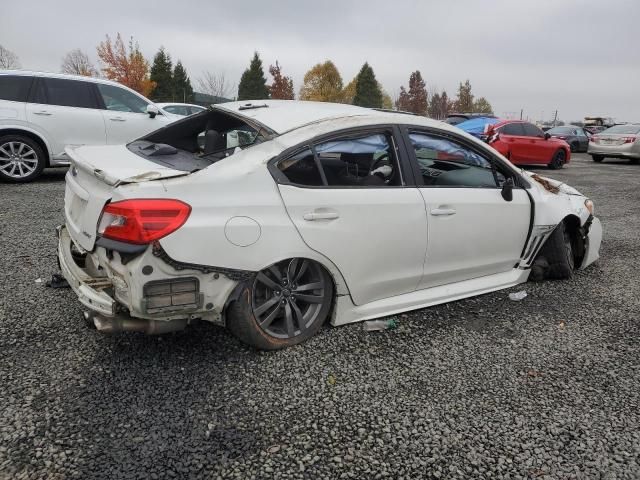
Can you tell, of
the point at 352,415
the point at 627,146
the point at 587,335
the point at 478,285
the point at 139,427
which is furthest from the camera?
the point at 627,146

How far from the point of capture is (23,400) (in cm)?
233

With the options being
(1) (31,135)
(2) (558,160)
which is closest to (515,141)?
(2) (558,160)

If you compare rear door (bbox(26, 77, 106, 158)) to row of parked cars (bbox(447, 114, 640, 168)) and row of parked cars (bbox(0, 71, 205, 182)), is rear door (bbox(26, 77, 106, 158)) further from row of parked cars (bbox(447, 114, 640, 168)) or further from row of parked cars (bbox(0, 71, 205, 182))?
row of parked cars (bbox(447, 114, 640, 168))

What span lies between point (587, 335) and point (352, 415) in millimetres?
1948

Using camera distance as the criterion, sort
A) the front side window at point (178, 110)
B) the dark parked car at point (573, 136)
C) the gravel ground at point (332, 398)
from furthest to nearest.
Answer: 1. the dark parked car at point (573, 136)
2. the front side window at point (178, 110)
3. the gravel ground at point (332, 398)

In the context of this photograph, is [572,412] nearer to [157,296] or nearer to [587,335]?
[587,335]

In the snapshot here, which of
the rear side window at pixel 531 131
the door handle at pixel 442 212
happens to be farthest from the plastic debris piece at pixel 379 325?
the rear side window at pixel 531 131

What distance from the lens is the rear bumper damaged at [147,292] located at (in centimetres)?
236

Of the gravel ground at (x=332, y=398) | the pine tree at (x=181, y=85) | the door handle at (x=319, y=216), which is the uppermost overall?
the pine tree at (x=181, y=85)

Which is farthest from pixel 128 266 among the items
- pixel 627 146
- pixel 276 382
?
pixel 627 146

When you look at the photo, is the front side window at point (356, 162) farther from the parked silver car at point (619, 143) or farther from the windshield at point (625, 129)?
the windshield at point (625, 129)

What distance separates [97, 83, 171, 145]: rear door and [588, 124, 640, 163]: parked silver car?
15753mm

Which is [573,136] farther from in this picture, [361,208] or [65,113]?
A: [361,208]

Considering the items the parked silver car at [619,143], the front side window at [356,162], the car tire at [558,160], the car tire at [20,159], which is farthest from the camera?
the parked silver car at [619,143]
